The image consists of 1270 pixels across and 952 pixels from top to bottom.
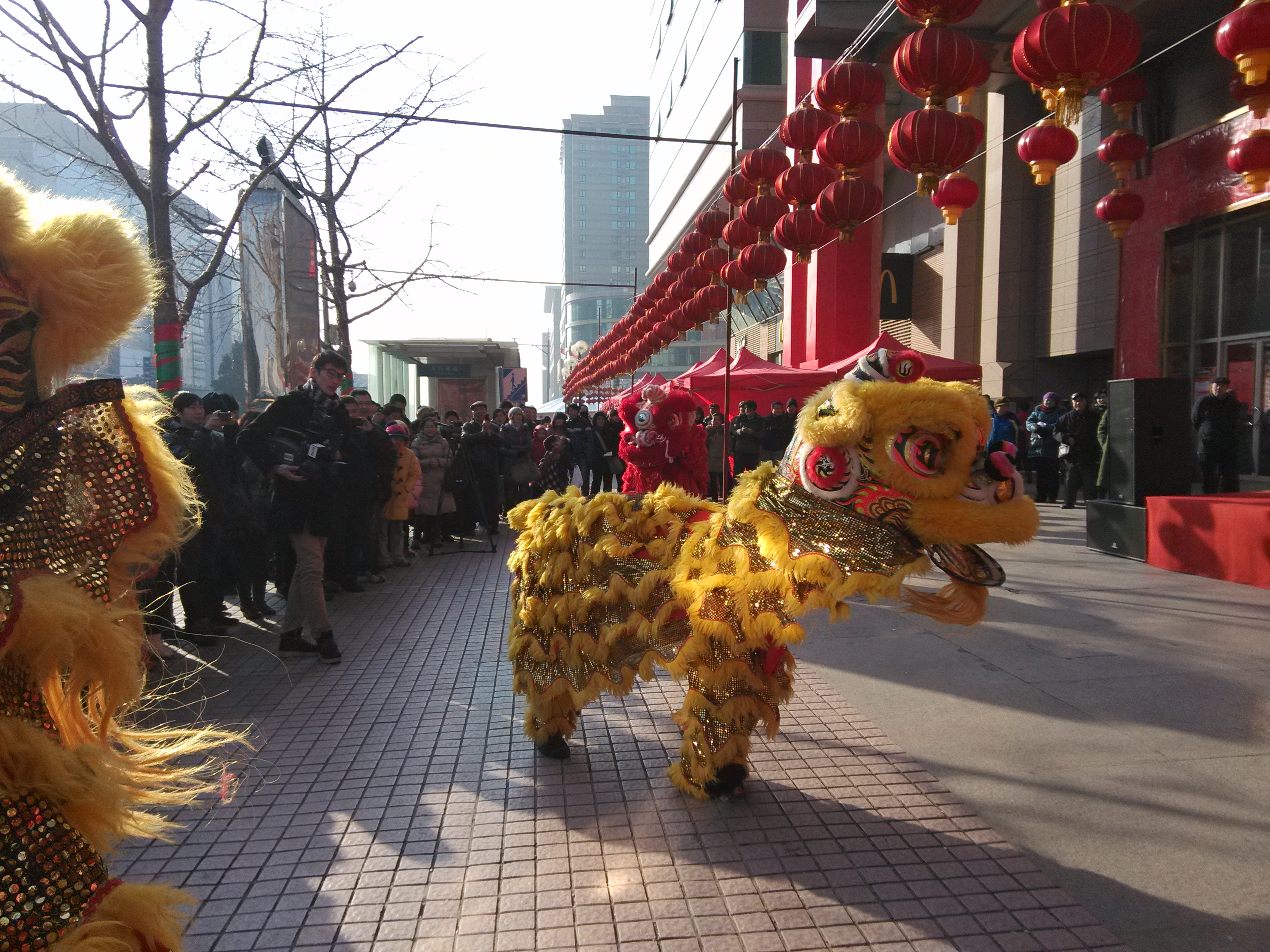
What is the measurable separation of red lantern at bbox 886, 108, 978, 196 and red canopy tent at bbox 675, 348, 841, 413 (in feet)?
18.9

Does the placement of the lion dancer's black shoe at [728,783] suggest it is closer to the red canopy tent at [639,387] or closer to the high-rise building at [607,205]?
the red canopy tent at [639,387]

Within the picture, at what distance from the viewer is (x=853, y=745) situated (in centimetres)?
381

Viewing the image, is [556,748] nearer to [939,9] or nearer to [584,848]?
[584,848]

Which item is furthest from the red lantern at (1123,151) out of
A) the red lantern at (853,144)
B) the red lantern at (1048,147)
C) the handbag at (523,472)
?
the handbag at (523,472)

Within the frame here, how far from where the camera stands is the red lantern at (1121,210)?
29.2ft

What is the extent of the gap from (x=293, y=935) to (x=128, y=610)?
1.67 m

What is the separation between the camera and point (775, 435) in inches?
481

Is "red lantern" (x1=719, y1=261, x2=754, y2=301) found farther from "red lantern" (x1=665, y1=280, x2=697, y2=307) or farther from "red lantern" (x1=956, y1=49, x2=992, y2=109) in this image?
"red lantern" (x1=956, y1=49, x2=992, y2=109)

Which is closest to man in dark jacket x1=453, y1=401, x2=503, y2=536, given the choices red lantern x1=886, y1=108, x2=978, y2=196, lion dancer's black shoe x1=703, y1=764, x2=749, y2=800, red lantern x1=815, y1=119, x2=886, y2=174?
red lantern x1=815, y1=119, x2=886, y2=174

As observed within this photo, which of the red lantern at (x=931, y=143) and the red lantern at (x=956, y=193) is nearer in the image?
the red lantern at (x=931, y=143)

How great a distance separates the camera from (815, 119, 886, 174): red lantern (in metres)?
6.23

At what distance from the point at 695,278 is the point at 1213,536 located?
20.6 ft

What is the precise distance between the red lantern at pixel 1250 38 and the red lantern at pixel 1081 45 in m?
0.44

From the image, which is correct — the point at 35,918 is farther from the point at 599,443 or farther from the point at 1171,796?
the point at 599,443
